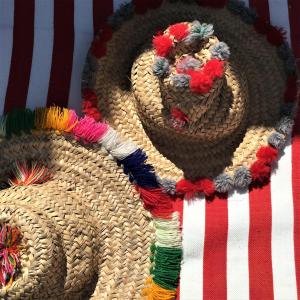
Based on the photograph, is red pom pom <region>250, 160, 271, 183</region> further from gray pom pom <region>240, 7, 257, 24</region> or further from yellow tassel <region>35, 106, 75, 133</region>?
yellow tassel <region>35, 106, 75, 133</region>

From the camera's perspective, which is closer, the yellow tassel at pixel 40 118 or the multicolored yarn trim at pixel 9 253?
the multicolored yarn trim at pixel 9 253

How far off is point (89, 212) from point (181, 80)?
45 centimetres

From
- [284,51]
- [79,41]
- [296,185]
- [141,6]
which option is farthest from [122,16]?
[296,185]

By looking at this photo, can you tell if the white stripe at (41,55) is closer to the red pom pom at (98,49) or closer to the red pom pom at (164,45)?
the red pom pom at (98,49)

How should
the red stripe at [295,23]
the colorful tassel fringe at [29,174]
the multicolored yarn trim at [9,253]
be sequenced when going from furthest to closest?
1. the red stripe at [295,23]
2. the colorful tassel fringe at [29,174]
3. the multicolored yarn trim at [9,253]

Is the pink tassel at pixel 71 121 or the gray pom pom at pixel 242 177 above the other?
the pink tassel at pixel 71 121

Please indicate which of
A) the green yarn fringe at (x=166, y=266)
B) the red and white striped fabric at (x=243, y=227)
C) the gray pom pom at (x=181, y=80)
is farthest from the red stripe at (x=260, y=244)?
the gray pom pom at (x=181, y=80)

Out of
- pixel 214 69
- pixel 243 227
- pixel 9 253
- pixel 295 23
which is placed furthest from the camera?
pixel 295 23

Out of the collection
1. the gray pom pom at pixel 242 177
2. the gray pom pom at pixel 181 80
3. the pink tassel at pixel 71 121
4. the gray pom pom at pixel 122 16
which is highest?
the gray pom pom at pixel 122 16

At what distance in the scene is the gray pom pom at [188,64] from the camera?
1404mm

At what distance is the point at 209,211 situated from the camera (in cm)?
163

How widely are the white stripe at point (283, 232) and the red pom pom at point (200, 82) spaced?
408 millimetres

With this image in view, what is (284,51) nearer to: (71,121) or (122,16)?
(122,16)

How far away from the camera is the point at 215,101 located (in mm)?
1515
